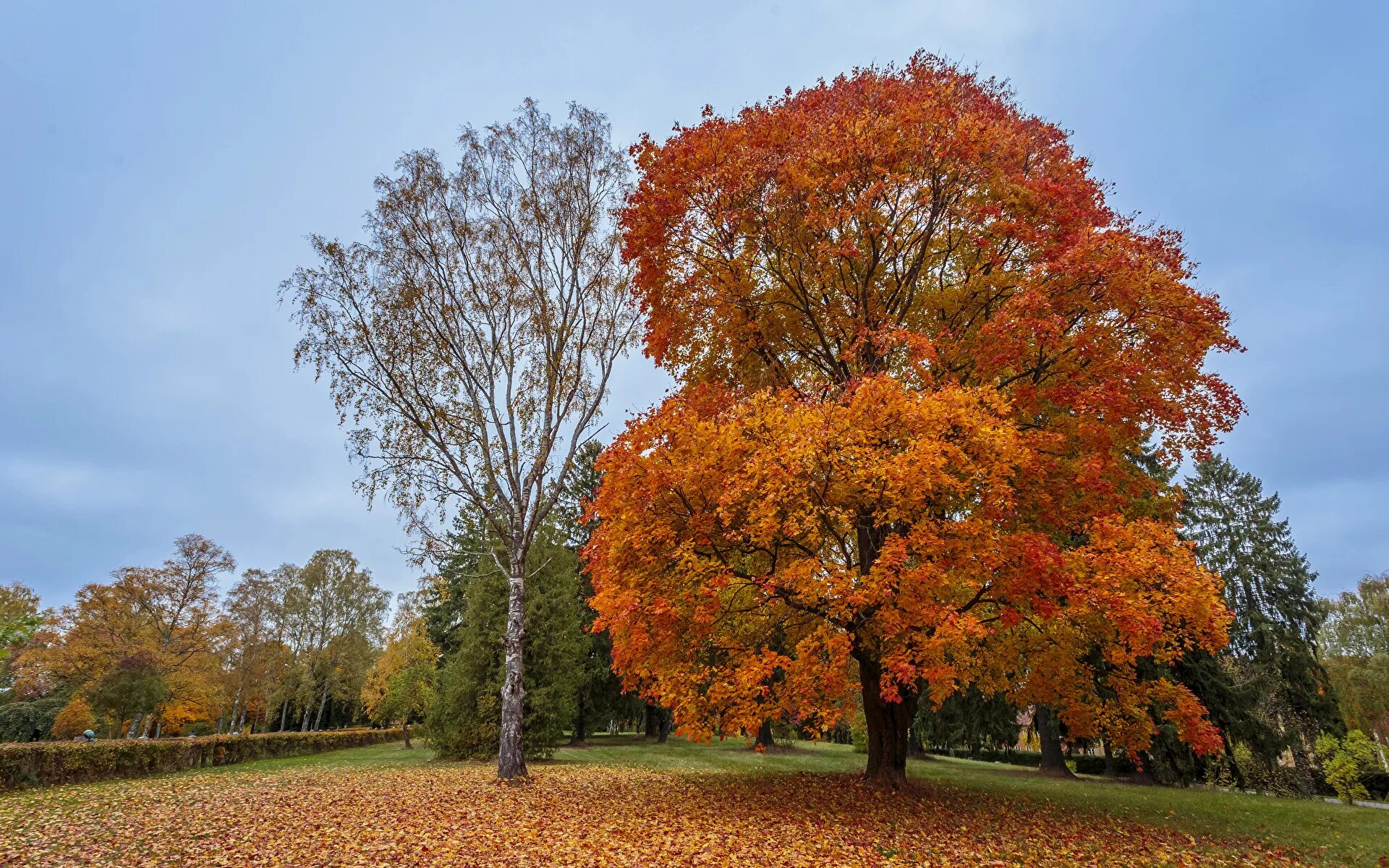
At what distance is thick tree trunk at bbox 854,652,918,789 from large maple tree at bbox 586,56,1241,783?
11 centimetres

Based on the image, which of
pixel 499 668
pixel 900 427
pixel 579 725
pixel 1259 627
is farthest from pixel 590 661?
pixel 1259 627

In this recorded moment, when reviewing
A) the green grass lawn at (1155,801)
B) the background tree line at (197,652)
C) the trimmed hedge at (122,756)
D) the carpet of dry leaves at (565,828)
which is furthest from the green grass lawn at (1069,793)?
the background tree line at (197,652)

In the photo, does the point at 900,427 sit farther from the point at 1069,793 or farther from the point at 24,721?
the point at 24,721

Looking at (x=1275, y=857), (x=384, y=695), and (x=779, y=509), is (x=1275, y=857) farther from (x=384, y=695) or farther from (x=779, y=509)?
(x=384, y=695)

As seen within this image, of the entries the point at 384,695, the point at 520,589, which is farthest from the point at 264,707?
the point at 520,589

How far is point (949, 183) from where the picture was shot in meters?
11.8

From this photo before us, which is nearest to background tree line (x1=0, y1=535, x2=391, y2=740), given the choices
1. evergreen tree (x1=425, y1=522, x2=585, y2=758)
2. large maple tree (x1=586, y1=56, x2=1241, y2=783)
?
evergreen tree (x1=425, y1=522, x2=585, y2=758)

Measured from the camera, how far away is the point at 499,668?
69.8 ft

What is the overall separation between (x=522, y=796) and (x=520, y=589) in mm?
4829

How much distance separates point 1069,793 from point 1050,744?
967 cm

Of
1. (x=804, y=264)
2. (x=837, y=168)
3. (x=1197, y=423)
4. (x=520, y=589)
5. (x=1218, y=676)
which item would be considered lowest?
(x=1218, y=676)

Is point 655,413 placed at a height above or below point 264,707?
above

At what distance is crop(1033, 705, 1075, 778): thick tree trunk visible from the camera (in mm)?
22672

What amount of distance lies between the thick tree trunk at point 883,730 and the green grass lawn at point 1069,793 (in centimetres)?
249
